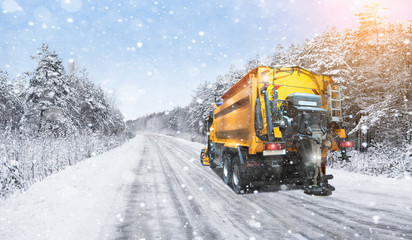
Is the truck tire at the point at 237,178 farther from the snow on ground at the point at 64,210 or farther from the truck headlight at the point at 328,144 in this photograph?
the snow on ground at the point at 64,210

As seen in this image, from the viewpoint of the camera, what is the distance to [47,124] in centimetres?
2023

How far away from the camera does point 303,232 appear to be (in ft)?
12.9

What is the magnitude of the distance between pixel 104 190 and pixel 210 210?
3595 millimetres

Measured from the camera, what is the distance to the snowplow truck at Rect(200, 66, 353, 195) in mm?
5797

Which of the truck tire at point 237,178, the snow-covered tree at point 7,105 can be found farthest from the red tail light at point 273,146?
the snow-covered tree at point 7,105

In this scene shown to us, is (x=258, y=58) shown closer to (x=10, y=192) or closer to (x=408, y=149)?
(x=408, y=149)

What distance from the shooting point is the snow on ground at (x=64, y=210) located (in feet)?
13.0

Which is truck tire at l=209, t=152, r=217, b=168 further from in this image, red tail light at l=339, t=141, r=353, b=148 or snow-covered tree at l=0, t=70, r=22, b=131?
snow-covered tree at l=0, t=70, r=22, b=131

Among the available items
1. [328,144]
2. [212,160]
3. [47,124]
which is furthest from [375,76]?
[47,124]

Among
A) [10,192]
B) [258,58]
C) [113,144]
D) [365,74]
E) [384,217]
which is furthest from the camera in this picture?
[258,58]

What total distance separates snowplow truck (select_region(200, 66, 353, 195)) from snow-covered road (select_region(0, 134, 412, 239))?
0.50 metres

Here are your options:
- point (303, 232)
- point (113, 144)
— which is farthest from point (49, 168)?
point (113, 144)

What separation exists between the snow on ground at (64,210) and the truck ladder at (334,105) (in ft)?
20.1

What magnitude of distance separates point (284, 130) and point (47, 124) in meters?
21.4
